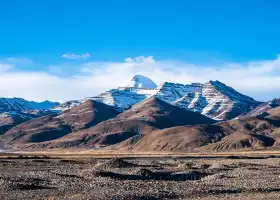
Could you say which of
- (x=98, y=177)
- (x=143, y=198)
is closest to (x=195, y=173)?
(x=98, y=177)

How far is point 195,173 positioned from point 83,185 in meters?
28.3

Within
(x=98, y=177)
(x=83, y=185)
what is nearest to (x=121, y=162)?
(x=98, y=177)

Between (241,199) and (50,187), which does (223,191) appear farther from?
(50,187)

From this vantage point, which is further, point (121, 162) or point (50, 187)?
point (121, 162)

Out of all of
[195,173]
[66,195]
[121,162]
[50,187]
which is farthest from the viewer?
[121,162]

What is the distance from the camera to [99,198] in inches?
1667

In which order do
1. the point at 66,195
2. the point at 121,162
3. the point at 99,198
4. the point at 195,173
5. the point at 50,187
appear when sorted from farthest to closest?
1. the point at 121,162
2. the point at 195,173
3. the point at 50,187
4. the point at 66,195
5. the point at 99,198

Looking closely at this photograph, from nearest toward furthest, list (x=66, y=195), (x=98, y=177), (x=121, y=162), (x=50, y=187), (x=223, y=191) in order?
(x=66, y=195), (x=223, y=191), (x=50, y=187), (x=98, y=177), (x=121, y=162)

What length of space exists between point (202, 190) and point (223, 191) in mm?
2211

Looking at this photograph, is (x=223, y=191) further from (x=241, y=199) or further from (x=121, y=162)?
(x=121, y=162)

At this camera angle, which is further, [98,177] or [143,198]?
[98,177]

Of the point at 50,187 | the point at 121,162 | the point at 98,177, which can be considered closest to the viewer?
the point at 50,187

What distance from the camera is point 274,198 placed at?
4306cm

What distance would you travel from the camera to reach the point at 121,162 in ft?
318
